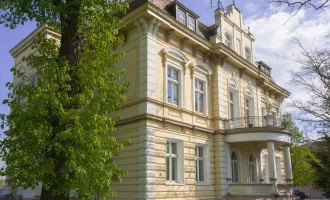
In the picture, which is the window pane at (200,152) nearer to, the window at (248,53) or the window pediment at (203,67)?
the window pediment at (203,67)

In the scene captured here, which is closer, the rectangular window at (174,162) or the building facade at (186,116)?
the building facade at (186,116)

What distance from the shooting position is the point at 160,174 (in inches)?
565

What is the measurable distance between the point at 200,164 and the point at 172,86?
4.44m

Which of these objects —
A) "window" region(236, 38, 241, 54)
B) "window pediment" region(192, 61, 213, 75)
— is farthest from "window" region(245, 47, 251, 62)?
"window pediment" region(192, 61, 213, 75)

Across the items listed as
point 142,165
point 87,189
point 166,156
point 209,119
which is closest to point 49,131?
point 87,189

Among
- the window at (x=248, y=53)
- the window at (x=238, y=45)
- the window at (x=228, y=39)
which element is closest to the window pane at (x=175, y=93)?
the window at (x=228, y=39)

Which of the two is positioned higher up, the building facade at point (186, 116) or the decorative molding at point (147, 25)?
the decorative molding at point (147, 25)

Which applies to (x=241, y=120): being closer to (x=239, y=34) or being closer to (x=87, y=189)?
(x=239, y=34)

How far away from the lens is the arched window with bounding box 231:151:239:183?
64.2ft

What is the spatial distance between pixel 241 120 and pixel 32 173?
13.7 metres

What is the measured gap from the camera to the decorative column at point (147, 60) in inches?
577

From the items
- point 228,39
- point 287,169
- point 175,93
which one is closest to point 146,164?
point 175,93

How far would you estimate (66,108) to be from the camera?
9.31 meters

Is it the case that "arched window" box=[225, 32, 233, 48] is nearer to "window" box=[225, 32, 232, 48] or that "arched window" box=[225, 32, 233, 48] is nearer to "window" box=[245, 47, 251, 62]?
"window" box=[225, 32, 232, 48]
